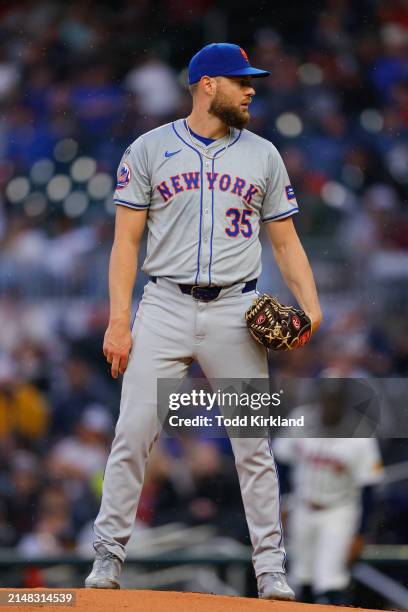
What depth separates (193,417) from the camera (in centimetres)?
351

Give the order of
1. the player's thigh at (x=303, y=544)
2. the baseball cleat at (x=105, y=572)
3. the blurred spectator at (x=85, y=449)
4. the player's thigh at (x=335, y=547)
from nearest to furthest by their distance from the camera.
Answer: the baseball cleat at (x=105, y=572) → the player's thigh at (x=335, y=547) → the player's thigh at (x=303, y=544) → the blurred spectator at (x=85, y=449)

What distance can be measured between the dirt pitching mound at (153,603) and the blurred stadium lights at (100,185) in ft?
14.5

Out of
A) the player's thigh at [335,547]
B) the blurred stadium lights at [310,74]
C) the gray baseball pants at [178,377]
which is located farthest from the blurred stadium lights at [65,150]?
the gray baseball pants at [178,377]

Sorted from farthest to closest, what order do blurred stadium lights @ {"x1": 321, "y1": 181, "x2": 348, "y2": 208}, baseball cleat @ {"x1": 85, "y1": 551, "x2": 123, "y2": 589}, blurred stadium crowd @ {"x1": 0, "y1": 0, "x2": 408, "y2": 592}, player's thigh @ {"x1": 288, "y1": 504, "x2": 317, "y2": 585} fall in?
blurred stadium lights @ {"x1": 321, "y1": 181, "x2": 348, "y2": 208} → blurred stadium crowd @ {"x1": 0, "y1": 0, "x2": 408, "y2": 592} → player's thigh @ {"x1": 288, "y1": 504, "x2": 317, "y2": 585} → baseball cleat @ {"x1": 85, "y1": 551, "x2": 123, "y2": 589}

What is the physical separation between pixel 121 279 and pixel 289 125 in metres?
4.13

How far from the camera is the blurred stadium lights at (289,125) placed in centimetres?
675

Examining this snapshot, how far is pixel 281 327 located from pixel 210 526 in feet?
10.4

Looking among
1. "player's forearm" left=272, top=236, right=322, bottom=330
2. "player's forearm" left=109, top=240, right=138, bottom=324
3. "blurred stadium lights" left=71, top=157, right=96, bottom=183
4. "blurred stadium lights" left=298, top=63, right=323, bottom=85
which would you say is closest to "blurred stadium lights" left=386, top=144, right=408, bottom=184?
"blurred stadium lights" left=298, top=63, right=323, bottom=85

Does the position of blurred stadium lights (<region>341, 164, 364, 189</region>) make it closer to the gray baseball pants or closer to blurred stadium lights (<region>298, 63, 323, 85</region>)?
blurred stadium lights (<region>298, 63, 323, 85</region>)

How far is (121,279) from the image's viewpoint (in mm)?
2869

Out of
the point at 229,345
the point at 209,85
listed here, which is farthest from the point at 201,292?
the point at 209,85

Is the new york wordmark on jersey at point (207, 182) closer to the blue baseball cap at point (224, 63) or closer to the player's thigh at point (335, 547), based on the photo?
the blue baseball cap at point (224, 63)

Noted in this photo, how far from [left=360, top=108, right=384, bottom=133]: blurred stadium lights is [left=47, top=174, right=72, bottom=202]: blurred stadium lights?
6.39 feet

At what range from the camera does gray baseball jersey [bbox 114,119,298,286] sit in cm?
284
